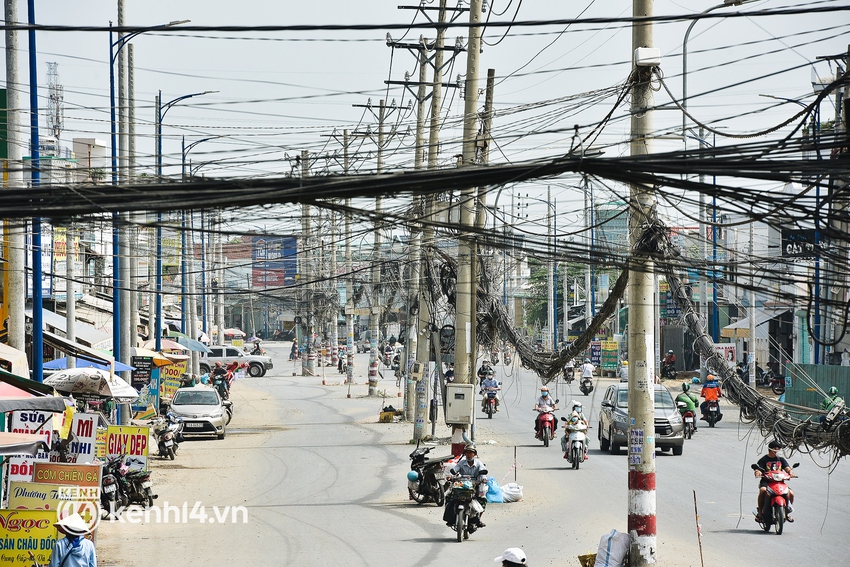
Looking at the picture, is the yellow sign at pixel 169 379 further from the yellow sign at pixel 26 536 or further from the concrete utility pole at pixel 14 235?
the yellow sign at pixel 26 536

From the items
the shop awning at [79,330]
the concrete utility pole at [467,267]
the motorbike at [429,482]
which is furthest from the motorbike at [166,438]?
the motorbike at [429,482]

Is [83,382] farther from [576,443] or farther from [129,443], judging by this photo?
[576,443]

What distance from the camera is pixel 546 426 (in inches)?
1070

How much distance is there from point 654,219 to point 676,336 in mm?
54357

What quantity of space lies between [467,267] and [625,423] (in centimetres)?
645

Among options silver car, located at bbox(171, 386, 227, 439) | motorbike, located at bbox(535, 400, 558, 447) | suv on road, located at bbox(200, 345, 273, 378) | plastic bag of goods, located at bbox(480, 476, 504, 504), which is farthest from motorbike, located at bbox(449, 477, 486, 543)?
suv on road, located at bbox(200, 345, 273, 378)

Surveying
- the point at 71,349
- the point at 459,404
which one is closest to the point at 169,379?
the point at 71,349

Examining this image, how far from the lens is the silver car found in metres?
29.5

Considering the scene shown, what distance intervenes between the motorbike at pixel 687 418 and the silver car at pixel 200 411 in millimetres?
13063

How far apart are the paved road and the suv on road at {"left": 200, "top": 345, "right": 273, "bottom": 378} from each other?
30.0m

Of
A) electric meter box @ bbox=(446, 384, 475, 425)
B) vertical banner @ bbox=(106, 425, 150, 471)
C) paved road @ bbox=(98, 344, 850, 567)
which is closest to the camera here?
paved road @ bbox=(98, 344, 850, 567)

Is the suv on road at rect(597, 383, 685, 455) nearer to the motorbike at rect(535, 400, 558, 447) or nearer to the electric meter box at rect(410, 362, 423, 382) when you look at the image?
the motorbike at rect(535, 400, 558, 447)

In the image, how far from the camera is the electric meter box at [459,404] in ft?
61.4

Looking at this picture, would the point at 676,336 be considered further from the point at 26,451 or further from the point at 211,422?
the point at 26,451
